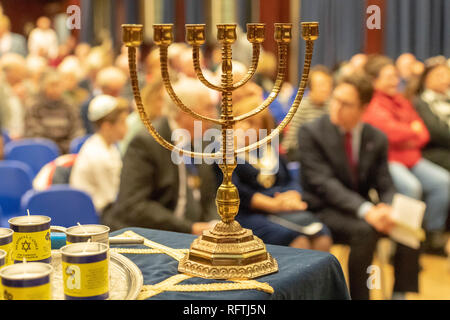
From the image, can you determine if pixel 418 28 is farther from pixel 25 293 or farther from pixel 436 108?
pixel 25 293

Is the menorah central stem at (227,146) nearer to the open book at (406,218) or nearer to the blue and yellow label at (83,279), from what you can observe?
the blue and yellow label at (83,279)

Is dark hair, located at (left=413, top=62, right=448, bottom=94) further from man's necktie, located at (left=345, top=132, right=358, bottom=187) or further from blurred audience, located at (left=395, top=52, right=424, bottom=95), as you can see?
man's necktie, located at (left=345, top=132, right=358, bottom=187)

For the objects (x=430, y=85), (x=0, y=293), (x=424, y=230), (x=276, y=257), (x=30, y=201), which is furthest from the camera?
(x=430, y=85)

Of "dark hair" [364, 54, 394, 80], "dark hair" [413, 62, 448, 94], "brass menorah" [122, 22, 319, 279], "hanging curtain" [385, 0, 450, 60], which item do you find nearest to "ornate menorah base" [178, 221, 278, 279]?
"brass menorah" [122, 22, 319, 279]

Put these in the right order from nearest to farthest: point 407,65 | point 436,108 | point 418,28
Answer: point 436,108 → point 407,65 → point 418,28

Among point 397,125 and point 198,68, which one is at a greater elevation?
point 198,68

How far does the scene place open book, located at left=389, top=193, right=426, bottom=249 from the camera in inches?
118

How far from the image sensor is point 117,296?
1.11 metres

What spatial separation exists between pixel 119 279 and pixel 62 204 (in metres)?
1.32

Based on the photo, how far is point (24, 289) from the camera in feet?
3.26

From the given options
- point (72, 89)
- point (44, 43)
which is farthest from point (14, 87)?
point (44, 43)
